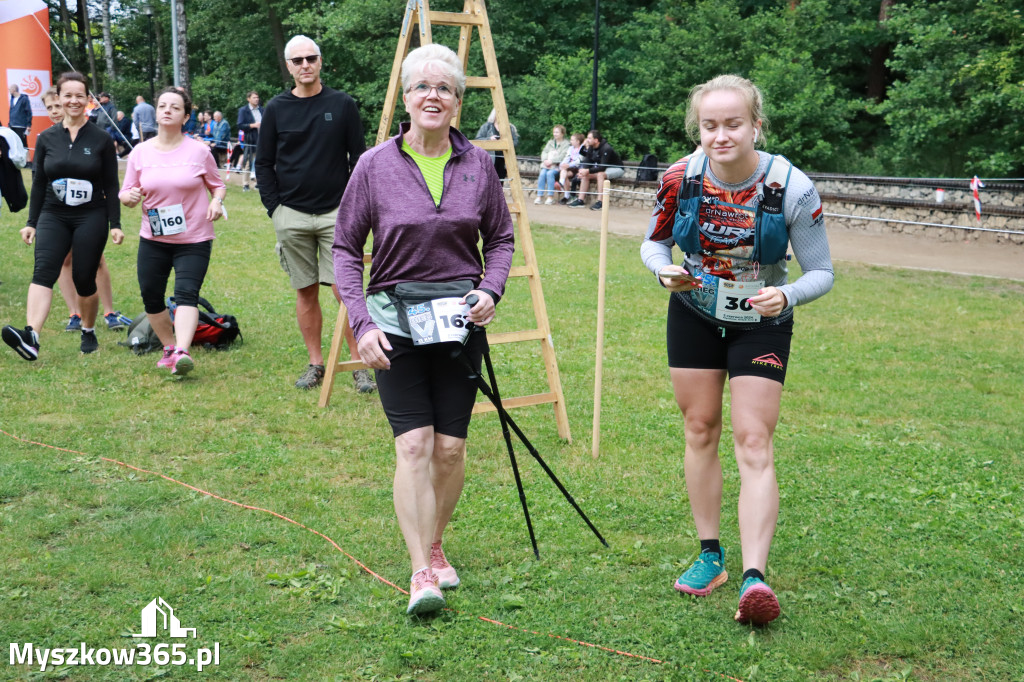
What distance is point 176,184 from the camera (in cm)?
677

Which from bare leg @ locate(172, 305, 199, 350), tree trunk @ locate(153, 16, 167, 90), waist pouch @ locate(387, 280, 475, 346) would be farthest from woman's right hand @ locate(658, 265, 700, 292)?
tree trunk @ locate(153, 16, 167, 90)

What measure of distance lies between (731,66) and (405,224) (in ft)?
72.7

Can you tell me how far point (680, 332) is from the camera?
146 inches

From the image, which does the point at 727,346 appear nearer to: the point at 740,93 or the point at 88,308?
the point at 740,93

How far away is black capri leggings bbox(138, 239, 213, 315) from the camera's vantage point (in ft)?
22.5

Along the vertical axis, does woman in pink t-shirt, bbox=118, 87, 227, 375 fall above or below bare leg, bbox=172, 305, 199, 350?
above

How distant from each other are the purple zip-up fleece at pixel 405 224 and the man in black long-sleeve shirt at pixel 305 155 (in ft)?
9.41

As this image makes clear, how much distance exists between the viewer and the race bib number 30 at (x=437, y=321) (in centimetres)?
349

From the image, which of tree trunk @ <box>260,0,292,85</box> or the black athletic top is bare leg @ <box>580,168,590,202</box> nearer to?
the black athletic top

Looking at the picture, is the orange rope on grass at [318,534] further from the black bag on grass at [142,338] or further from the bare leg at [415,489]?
the black bag on grass at [142,338]

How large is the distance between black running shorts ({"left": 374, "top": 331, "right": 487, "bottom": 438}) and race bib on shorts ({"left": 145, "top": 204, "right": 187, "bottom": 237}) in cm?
374

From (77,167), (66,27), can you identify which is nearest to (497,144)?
(77,167)

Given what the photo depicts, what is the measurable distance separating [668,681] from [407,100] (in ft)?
7.23

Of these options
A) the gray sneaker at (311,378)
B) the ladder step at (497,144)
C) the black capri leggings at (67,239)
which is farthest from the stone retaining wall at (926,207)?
the ladder step at (497,144)
